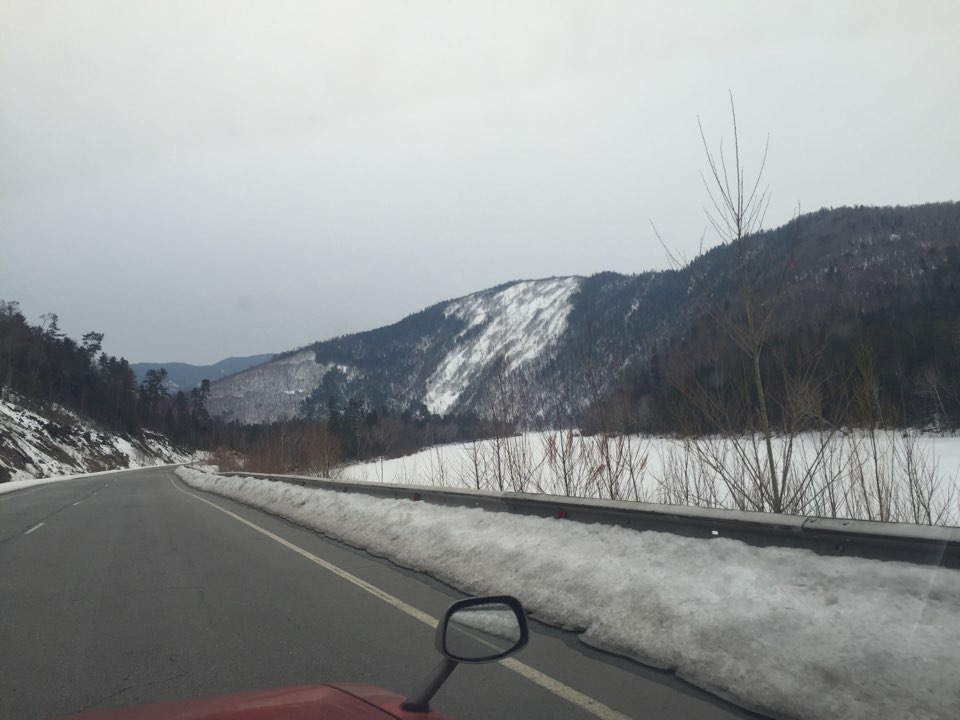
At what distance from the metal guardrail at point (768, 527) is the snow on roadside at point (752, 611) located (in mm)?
90

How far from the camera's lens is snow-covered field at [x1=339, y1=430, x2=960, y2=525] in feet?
23.4

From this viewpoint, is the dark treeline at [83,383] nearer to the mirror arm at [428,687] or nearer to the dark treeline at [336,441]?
the dark treeline at [336,441]

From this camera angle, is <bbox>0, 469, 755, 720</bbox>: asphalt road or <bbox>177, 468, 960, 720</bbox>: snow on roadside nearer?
<bbox>177, 468, 960, 720</bbox>: snow on roadside

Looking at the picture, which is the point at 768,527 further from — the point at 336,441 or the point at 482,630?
the point at 336,441

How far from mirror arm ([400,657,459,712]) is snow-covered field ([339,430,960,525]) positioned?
5998mm

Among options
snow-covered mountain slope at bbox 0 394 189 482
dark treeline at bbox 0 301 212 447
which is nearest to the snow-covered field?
snow-covered mountain slope at bbox 0 394 189 482

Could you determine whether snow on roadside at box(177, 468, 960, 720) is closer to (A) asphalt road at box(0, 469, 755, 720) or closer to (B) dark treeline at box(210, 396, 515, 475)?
(A) asphalt road at box(0, 469, 755, 720)

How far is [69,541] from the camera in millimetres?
12312

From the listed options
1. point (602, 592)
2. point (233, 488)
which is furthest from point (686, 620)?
point (233, 488)

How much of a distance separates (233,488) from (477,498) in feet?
59.9

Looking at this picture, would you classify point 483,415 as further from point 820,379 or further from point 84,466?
point 84,466

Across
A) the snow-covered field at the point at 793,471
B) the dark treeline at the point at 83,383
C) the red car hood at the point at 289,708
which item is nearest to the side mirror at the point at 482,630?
the red car hood at the point at 289,708

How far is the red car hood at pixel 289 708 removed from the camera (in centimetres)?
221

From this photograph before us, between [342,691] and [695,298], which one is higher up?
[695,298]
